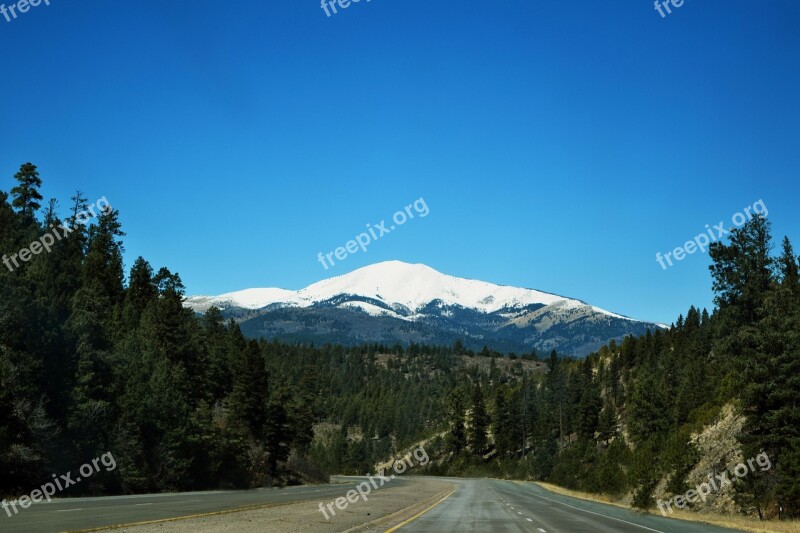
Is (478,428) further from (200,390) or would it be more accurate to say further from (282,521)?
(282,521)

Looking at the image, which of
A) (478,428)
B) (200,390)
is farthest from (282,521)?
(478,428)

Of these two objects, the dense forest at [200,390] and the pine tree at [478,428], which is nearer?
the dense forest at [200,390]

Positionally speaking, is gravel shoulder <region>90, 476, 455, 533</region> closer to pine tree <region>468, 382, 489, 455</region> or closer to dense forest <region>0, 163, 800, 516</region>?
dense forest <region>0, 163, 800, 516</region>

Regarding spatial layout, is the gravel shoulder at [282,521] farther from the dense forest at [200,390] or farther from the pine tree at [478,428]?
the pine tree at [478,428]

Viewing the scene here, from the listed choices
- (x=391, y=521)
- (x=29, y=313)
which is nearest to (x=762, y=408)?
(x=391, y=521)

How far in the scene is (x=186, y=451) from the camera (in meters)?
62.2

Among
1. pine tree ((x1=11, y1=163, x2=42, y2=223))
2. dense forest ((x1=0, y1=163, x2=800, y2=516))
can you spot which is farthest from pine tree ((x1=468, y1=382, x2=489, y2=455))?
pine tree ((x1=11, y1=163, x2=42, y2=223))

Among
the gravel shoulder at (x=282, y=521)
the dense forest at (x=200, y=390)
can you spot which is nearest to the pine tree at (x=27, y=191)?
the dense forest at (x=200, y=390)

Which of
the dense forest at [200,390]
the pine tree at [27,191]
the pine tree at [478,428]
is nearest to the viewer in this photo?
the dense forest at [200,390]

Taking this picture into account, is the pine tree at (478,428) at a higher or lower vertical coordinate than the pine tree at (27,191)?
lower

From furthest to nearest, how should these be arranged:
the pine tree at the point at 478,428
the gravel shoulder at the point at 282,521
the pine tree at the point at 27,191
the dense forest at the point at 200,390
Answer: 1. the pine tree at the point at 478,428
2. the pine tree at the point at 27,191
3. the dense forest at the point at 200,390
4. the gravel shoulder at the point at 282,521

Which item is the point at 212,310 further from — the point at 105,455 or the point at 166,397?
the point at 105,455

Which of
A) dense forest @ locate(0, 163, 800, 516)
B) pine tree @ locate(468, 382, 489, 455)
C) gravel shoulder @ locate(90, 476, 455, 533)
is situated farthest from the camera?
pine tree @ locate(468, 382, 489, 455)

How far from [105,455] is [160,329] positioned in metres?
32.5
